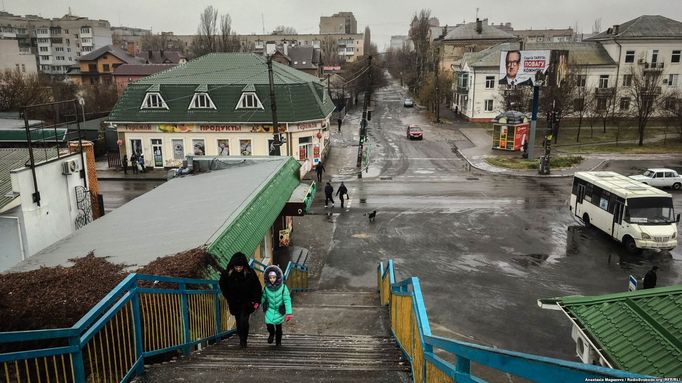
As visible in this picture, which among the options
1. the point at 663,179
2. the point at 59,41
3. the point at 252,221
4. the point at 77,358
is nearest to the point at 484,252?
the point at 252,221

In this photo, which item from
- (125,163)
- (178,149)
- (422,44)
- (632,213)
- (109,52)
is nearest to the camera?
(632,213)

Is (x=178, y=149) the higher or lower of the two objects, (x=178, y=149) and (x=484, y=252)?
the higher

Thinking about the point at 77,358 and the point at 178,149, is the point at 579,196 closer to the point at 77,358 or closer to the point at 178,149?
the point at 77,358

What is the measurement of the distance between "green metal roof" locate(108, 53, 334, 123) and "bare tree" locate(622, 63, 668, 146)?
29.6 metres

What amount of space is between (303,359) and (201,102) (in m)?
32.2

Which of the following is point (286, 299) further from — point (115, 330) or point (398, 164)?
point (398, 164)

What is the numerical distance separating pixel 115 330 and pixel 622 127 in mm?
60231

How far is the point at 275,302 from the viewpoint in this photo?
832 cm

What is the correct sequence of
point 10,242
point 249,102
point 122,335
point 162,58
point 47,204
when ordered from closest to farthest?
point 122,335
point 10,242
point 47,204
point 249,102
point 162,58

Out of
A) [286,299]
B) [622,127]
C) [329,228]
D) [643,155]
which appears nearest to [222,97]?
[329,228]

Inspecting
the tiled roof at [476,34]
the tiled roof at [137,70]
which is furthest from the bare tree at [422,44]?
the tiled roof at [137,70]

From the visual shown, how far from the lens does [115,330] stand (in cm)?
591

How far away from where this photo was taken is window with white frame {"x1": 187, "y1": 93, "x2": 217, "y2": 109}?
36750 mm

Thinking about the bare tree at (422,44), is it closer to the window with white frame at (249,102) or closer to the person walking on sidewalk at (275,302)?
the window with white frame at (249,102)
